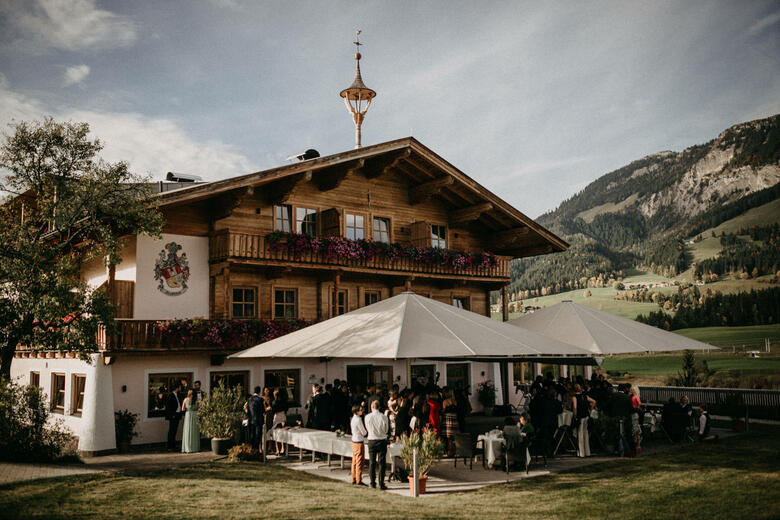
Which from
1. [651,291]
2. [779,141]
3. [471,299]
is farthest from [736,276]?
[471,299]

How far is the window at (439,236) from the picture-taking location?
86.7ft

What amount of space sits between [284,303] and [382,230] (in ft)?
17.0

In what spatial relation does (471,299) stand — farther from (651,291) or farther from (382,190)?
(651,291)

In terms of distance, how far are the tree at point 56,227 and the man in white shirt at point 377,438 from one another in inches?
295

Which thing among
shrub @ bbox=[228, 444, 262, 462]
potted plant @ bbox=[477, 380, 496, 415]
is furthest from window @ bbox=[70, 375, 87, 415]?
potted plant @ bbox=[477, 380, 496, 415]

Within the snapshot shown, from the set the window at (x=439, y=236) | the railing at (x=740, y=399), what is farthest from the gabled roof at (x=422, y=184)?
the railing at (x=740, y=399)

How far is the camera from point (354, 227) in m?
23.7

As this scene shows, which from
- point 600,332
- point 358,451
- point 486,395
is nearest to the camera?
point 358,451

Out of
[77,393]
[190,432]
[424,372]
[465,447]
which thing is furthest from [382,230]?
[465,447]

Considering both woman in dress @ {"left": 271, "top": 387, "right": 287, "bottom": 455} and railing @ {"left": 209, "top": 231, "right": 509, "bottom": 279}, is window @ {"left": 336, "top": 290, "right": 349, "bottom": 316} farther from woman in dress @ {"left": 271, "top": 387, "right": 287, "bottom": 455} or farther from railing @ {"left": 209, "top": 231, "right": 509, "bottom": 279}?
woman in dress @ {"left": 271, "top": 387, "right": 287, "bottom": 455}

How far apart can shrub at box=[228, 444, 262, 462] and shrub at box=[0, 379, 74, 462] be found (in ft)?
13.9

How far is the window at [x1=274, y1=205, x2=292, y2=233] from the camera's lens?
21.8 meters

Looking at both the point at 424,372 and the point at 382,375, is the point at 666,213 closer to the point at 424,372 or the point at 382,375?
the point at 424,372

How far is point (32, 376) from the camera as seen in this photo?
2333cm
